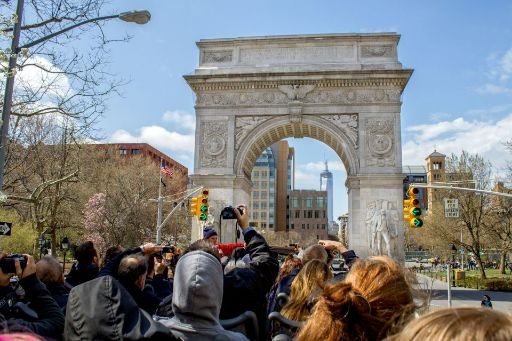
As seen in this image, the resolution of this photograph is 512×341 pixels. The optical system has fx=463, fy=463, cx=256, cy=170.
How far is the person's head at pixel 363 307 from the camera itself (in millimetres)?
2131

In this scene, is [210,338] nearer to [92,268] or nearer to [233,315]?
[233,315]

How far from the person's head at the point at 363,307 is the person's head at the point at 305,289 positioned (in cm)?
108

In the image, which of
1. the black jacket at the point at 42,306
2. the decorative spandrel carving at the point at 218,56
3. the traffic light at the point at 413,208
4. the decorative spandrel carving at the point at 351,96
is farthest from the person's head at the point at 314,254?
the decorative spandrel carving at the point at 218,56

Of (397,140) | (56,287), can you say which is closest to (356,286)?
(56,287)

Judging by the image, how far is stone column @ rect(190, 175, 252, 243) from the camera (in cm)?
2858

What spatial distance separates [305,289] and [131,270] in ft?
5.07

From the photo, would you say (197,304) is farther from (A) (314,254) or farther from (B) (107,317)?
(A) (314,254)

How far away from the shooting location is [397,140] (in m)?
28.1

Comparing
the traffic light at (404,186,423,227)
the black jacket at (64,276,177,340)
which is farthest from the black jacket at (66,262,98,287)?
the traffic light at (404,186,423,227)

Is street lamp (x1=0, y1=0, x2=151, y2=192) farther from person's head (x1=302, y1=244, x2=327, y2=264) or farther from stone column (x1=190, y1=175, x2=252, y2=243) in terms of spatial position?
stone column (x1=190, y1=175, x2=252, y2=243)

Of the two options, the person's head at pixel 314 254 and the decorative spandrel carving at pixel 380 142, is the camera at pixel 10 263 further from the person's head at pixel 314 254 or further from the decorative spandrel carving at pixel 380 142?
the decorative spandrel carving at pixel 380 142

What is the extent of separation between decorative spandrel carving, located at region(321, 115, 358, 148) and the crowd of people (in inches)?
958

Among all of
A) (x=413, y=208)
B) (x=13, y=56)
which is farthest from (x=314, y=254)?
(x=413, y=208)

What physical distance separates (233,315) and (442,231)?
3819cm
